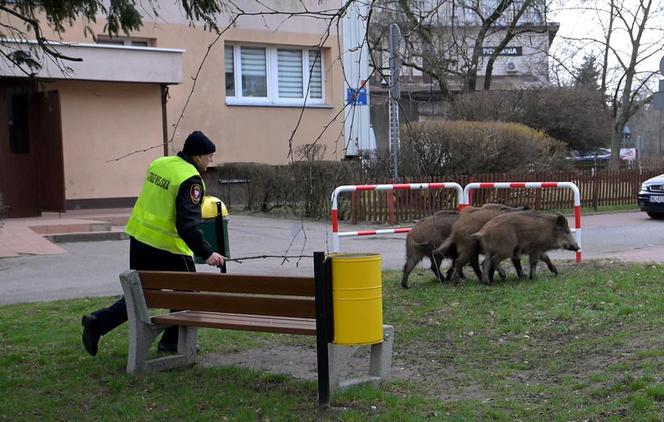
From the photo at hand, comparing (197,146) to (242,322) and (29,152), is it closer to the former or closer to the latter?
(242,322)

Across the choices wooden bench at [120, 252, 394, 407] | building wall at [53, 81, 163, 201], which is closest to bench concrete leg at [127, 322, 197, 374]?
wooden bench at [120, 252, 394, 407]

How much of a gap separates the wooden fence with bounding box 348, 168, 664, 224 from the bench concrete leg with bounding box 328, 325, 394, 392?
1058 cm

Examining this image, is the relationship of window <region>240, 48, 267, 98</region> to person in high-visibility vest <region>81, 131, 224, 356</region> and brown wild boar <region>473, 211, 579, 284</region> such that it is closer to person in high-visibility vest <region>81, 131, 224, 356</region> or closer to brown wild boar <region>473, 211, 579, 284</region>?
brown wild boar <region>473, 211, 579, 284</region>

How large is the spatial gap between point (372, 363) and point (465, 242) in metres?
3.90

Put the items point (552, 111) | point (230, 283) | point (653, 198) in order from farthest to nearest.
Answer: point (552, 111)
point (653, 198)
point (230, 283)

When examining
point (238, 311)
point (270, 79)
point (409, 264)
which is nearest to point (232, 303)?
point (238, 311)

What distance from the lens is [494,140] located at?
821 inches

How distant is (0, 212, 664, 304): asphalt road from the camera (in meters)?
10.9

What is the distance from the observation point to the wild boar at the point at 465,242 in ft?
31.4

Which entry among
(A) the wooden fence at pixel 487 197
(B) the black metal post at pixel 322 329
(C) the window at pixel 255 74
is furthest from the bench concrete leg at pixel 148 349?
(C) the window at pixel 255 74

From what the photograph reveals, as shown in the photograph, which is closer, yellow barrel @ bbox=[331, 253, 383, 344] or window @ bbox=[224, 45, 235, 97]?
yellow barrel @ bbox=[331, 253, 383, 344]

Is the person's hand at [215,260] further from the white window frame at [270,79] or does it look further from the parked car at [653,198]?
the white window frame at [270,79]

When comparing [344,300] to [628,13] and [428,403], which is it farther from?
[628,13]

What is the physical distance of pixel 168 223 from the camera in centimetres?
663
